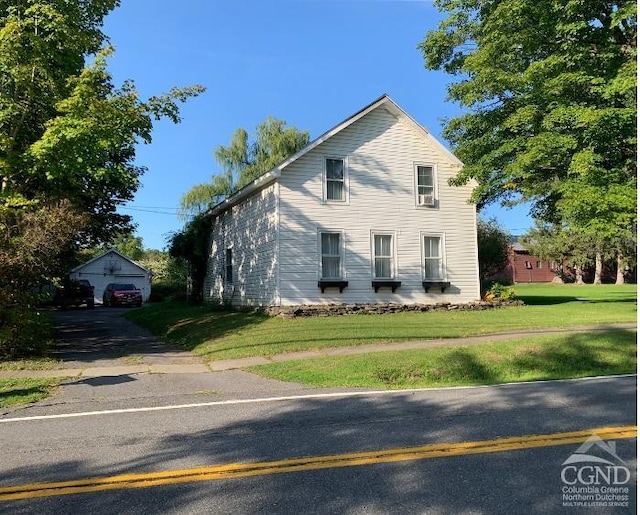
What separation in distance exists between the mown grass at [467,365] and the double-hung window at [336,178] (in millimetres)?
9638

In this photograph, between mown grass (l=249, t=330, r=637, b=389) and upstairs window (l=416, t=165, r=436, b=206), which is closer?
mown grass (l=249, t=330, r=637, b=389)

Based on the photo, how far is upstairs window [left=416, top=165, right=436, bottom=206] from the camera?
21.3 meters

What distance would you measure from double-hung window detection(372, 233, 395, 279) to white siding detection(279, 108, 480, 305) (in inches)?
11.8

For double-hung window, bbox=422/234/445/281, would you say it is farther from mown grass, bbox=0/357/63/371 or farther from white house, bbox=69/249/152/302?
white house, bbox=69/249/152/302

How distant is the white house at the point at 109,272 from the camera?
49.6 m

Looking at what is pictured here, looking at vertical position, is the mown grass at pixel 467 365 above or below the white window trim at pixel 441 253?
below

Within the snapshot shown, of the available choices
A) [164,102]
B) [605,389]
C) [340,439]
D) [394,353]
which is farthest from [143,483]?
[164,102]

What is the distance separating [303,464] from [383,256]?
16053 millimetres

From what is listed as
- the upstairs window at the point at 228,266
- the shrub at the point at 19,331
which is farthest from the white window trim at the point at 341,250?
the shrub at the point at 19,331

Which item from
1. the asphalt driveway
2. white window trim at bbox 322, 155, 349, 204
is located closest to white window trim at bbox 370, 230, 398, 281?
white window trim at bbox 322, 155, 349, 204

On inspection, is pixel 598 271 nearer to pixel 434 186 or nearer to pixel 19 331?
pixel 434 186

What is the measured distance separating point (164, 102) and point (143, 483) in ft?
37.8

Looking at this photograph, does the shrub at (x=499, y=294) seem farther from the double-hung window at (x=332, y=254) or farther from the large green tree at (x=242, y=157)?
the large green tree at (x=242, y=157)

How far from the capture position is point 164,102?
1401cm
